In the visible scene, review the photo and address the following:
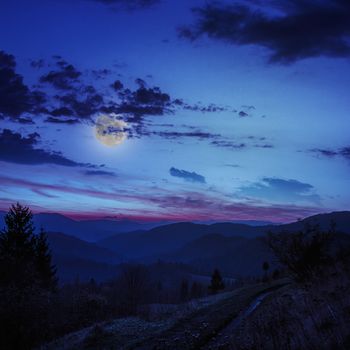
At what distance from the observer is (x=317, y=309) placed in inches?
450

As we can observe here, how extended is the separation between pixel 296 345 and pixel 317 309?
3.73 meters

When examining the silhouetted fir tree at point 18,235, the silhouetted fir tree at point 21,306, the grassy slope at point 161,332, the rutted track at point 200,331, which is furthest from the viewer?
the silhouetted fir tree at point 18,235

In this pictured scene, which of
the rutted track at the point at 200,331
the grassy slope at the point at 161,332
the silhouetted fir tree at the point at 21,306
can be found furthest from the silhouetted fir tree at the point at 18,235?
the rutted track at the point at 200,331

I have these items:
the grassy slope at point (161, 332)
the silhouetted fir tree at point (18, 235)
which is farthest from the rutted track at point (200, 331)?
the silhouetted fir tree at point (18, 235)

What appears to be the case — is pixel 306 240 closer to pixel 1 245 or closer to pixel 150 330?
pixel 150 330

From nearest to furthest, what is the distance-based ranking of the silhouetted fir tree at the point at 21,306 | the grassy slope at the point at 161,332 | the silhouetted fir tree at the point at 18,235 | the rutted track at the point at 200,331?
the rutted track at the point at 200,331
the grassy slope at the point at 161,332
the silhouetted fir tree at the point at 21,306
the silhouetted fir tree at the point at 18,235

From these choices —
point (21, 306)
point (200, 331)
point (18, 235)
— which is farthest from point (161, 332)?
point (18, 235)

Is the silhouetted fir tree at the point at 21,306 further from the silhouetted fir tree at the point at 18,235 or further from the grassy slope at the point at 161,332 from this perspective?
the silhouetted fir tree at the point at 18,235

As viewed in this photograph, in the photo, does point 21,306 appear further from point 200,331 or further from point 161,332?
point 200,331

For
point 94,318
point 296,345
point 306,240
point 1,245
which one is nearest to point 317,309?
point 296,345

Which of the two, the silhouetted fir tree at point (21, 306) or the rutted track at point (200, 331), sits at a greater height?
the rutted track at point (200, 331)

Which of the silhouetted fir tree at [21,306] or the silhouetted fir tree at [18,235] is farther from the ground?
the silhouetted fir tree at [18,235]

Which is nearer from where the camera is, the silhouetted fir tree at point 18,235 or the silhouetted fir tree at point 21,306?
the silhouetted fir tree at point 21,306

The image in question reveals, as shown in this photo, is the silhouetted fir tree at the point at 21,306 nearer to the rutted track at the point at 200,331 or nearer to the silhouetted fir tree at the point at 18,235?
the silhouetted fir tree at the point at 18,235
